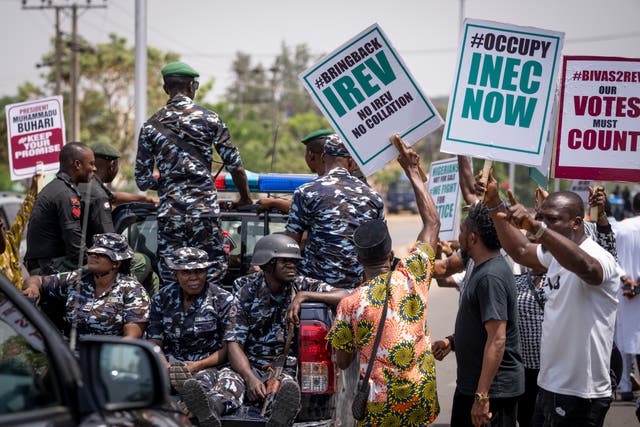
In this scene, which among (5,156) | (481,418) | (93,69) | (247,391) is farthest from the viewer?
(5,156)

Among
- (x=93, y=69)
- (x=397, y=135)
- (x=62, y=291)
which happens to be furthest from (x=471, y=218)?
(x=93, y=69)

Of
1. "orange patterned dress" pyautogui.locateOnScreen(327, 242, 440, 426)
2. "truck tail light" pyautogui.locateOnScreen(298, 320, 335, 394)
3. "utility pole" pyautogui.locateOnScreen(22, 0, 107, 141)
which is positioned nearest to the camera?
"orange patterned dress" pyautogui.locateOnScreen(327, 242, 440, 426)

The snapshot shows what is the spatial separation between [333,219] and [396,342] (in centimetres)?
145

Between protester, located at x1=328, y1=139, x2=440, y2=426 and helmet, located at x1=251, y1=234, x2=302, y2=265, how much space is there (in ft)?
3.26

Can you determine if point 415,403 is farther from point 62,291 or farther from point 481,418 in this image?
point 62,291

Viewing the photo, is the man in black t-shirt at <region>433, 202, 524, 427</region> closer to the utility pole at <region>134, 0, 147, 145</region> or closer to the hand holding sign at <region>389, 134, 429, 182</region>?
the hand holding sign at <region>389, 134, 429, 182</region>

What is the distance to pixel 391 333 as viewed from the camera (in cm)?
436

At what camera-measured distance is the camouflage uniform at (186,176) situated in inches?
240

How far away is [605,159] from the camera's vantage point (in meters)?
6.09

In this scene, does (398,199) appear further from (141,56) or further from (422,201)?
(422,201)

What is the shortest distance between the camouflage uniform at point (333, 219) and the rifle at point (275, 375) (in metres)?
0.58

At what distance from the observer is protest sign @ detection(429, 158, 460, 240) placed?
9.30m

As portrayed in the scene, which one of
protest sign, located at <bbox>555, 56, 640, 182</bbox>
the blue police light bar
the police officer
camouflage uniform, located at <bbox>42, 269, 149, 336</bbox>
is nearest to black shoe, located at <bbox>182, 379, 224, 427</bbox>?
camouflage uniform, located at <bbox>42, 269, 149, 336</bbox>

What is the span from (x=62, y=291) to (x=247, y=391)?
1.55 metres
